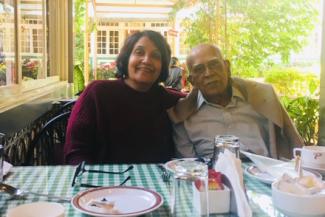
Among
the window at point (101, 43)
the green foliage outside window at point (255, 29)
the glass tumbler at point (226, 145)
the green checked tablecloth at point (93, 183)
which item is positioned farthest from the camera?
the window at point (101, 43)

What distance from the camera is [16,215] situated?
0.85 meters

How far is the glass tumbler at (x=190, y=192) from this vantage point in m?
0.92

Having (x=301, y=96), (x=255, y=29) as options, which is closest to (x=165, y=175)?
(x=301, y=96)

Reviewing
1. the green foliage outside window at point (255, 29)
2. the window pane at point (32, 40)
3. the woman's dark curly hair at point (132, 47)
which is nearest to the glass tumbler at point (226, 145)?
the woman's dark curly hair at point (132, 47)

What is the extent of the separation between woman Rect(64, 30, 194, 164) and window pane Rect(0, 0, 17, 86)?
458 millimetres

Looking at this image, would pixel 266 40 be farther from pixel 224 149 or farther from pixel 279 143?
pixel 224 149

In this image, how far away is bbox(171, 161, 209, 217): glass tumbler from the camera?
92 cm

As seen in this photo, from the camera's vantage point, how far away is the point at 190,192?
940 mm

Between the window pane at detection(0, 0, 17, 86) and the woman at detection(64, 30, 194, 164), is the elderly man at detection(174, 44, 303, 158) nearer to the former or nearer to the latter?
the woman at detection(64, 30, 194, 164)

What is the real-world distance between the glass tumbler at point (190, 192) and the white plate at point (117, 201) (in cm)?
6

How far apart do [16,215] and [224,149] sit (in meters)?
0.58

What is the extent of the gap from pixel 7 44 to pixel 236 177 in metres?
1.62

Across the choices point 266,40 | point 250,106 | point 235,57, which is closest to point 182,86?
point 235,57

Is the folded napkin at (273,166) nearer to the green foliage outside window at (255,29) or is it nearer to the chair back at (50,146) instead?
Result: the chair back at (50,146)
